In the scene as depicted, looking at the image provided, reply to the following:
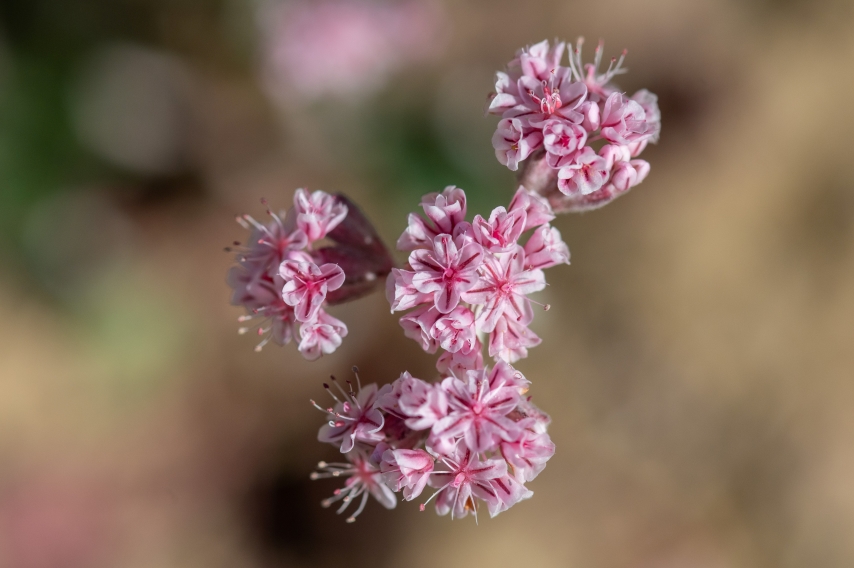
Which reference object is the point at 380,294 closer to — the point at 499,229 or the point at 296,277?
the point at 296,277

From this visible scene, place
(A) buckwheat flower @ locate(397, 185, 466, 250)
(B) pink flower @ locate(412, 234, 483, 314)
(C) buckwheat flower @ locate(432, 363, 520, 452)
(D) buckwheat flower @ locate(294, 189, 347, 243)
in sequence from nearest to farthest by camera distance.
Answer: (C) buckwheat flower @ locate(432, 363, 520, 452), (B) pink flower @ locate(412, 234, 483, 314), (A) buckwheat flower @ locate(397, 185, 466, 250), (D) buckwheat flower @ locate(294, 189, 347, 243)

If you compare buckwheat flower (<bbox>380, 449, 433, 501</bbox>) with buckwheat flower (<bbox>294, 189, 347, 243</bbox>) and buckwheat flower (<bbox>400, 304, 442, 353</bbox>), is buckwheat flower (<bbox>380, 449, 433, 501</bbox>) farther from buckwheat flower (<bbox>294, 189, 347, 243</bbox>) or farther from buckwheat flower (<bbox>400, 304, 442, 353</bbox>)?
buckwheat flower (<bbox>294, 189, 347, 243</bbox>)

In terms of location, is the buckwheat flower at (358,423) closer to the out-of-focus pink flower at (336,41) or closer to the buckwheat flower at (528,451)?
→ the buckwheat flower at (528,451)

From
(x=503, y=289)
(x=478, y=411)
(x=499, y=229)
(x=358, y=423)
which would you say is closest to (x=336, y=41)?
(x=499, y=229)

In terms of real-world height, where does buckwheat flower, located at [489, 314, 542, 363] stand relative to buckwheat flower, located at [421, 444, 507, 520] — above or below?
above

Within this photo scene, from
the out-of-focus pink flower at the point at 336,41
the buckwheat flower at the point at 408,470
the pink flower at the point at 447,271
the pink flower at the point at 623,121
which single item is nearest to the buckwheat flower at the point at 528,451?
the buckwheat flower at the point at 408,470

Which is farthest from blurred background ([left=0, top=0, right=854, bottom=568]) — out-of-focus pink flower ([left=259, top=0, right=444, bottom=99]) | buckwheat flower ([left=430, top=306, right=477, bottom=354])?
buckwheat flower ([left=430, top=306, right=477, bottom=354])
